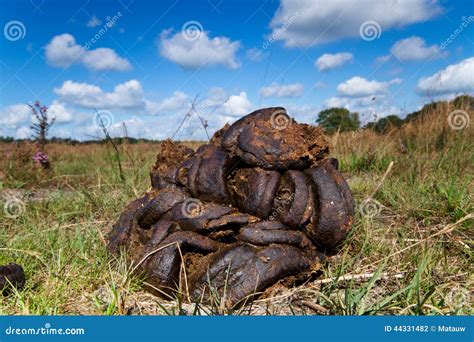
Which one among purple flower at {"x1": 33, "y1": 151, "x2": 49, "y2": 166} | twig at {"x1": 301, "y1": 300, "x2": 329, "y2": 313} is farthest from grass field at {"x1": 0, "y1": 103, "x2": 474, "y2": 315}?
purple flower at {"x1": 33, "y1": 151, "x2": 49, "y2": 166}

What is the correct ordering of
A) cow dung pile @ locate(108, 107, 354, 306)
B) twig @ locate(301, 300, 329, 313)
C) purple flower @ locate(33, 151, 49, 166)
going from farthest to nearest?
purple flower @ locate(33, 151, 49, 166) < cow dung pile @ locate(108, 107, 354, 306) < twig @ locate(301, 300, 329, 313)

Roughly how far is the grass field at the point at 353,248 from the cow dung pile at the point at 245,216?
0.17m

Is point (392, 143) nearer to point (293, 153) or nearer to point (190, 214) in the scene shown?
point (293, 153)

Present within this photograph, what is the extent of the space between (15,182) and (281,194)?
596cm

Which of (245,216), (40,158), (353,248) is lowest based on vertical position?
(353,248)

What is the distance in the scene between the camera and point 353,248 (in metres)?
3.68

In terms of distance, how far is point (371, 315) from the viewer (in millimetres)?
2502

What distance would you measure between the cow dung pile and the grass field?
17 centimetres

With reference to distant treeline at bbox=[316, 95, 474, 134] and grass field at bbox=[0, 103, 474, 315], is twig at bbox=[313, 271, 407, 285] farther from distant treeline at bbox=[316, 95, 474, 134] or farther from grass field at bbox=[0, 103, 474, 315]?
distant treeline at bbox=[316, 95, 474, 134]

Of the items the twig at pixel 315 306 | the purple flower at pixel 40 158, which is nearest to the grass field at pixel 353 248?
the twig at pixel 315 306

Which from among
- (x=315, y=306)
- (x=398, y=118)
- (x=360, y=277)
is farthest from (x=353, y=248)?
(x=398, y=118)

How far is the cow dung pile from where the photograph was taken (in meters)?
3.00

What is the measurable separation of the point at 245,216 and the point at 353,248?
1081 millimetres

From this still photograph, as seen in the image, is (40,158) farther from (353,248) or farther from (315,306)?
(315,306)
